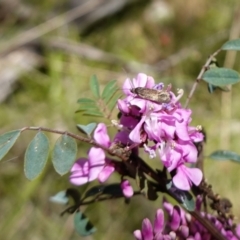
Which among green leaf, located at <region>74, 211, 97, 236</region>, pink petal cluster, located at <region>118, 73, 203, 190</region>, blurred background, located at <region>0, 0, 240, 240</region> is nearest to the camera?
pink petal cluster, located at <region>118, 73, 203, 190</region>

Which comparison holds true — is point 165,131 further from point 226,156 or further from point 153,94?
point 226,156

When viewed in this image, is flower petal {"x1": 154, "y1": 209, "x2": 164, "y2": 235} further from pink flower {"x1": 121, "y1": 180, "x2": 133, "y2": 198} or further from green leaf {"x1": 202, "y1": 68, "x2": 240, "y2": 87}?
green leaf {"x1": 202, "y1": 68, "x2": 240, "y2": 87}

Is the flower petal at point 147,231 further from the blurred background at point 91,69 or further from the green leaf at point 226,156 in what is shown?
the blurred background at point 91,69

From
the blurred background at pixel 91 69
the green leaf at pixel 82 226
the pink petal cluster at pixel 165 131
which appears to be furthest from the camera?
the blurred background at pixel 91 69

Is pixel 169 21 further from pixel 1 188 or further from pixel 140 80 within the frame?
pixel 140 80

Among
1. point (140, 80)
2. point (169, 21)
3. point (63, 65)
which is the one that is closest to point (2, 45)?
point (63, 65)

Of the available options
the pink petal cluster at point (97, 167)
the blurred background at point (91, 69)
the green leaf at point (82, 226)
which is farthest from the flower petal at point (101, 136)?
the blurred background at point (91, 69)

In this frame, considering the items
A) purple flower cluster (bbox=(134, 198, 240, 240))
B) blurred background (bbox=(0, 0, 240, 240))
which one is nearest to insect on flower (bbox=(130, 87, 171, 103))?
purple flower cluster (bbox=(134, 198, 240, 240))
